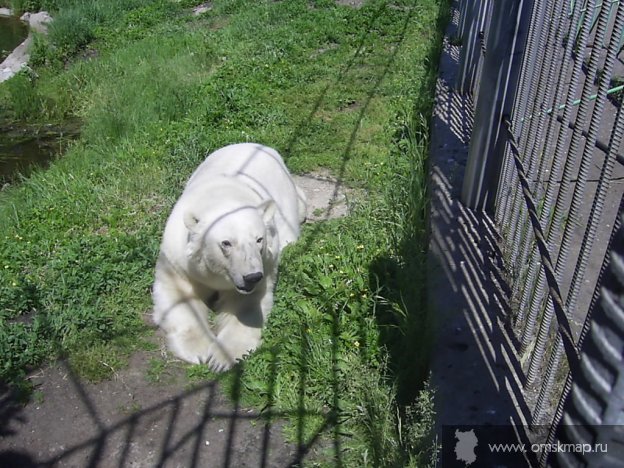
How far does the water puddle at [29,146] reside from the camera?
690 cm

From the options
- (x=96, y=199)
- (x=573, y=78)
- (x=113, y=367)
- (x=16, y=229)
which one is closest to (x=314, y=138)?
(x=96, y=199)

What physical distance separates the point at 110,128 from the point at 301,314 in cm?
404

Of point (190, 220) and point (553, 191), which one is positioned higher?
point (553, 191)

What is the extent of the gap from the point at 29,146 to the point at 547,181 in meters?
6.39

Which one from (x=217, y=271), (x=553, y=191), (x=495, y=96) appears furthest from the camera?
(x=495, y=96)

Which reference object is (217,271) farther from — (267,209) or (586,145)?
(586,145)

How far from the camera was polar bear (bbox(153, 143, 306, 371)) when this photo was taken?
338 cm

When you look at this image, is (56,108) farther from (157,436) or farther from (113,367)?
(157,436)

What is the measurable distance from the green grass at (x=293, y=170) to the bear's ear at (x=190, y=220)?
2.35 feet

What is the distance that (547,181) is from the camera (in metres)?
3.03

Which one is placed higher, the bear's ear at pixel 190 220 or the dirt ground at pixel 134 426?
the bear's ear at pixel 190 220

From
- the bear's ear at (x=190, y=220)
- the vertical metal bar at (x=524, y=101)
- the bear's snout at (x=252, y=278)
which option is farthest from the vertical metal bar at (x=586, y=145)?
the bear's ear at (x=190, y=220)

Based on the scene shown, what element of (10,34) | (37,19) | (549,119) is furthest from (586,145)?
(10,34)

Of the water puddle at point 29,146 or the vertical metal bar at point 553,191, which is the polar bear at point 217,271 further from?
the water puddle at point 29,146
